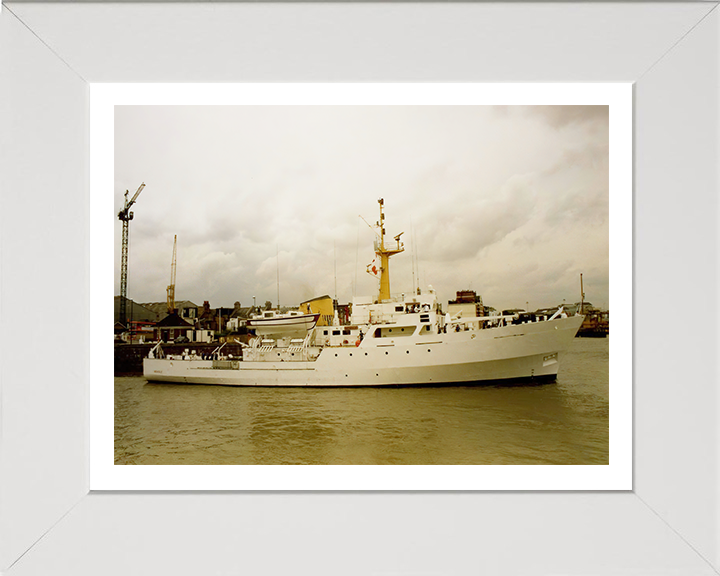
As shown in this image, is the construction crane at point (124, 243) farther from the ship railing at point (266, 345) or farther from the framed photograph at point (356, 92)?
the framed photograph at point (356, 92)

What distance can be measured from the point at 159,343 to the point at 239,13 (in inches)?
120

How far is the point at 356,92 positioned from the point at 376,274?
6.01 feet

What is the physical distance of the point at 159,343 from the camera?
13.0 ft

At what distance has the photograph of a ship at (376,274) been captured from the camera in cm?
355

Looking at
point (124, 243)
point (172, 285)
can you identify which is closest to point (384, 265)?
point (172, 285)

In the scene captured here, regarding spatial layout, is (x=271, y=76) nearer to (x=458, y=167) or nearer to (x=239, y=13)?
(x=239, y=13)

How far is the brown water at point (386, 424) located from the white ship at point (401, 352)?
0.35 ft

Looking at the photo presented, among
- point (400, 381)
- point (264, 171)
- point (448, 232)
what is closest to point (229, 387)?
point (400, 381)

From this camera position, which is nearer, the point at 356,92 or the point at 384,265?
the point at 356,92

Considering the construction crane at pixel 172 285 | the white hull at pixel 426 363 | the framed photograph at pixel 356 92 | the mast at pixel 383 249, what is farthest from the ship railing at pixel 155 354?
the framed photograph at pixel 356 92

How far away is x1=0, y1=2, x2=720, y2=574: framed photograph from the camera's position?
152 centimetres

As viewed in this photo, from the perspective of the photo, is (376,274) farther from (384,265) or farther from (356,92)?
(356,92)

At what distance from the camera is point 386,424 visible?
148 inches
